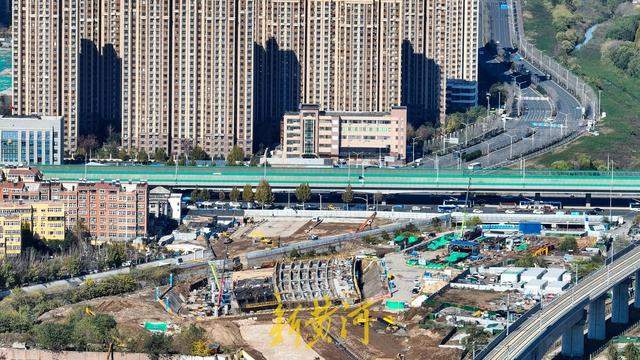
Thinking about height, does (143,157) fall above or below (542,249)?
above

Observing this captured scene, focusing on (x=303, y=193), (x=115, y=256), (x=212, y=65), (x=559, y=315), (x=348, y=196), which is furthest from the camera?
(x=212, y=65)

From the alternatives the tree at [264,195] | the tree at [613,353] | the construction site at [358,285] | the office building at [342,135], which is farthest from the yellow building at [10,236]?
the office building at [342,135]

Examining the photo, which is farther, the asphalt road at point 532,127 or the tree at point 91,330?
the asphalt road at point 532,127

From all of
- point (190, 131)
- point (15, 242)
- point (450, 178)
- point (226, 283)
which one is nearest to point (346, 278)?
point (226, 283)

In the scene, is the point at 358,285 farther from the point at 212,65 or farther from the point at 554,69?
the point at 554,69

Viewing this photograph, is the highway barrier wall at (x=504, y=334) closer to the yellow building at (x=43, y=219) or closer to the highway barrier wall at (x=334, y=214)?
the yellow building at (x=43, y=219)

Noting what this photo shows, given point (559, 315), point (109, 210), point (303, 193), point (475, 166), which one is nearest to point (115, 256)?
point (109, 210)

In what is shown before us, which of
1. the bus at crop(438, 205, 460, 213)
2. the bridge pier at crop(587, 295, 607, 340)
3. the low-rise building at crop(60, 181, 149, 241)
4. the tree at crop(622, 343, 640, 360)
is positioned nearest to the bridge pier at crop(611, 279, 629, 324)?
the bridge pier at crop(587, 295, 607, 340)
